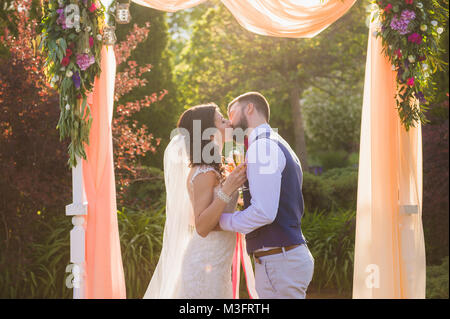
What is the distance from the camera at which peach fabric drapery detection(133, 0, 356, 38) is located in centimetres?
402

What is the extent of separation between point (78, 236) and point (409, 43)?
2753 millimetres

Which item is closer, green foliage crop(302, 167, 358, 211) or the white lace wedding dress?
the white lace wedding dress

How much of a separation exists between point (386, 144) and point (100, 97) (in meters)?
2.11

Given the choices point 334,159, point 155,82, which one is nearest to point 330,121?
point 334,159

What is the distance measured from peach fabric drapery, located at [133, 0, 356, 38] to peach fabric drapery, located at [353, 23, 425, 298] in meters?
0.44

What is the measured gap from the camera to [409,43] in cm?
363

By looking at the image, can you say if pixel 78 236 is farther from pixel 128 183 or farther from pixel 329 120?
pixel 329 120

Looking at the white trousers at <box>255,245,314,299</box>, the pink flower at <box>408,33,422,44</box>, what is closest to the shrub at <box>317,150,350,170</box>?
the pink flower at <box>408,33,422,44</box>

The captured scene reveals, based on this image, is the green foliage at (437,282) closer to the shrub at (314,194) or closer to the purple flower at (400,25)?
the shrub at (314,194)

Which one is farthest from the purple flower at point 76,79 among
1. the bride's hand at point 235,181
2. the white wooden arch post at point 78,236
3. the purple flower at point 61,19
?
the bride's hand at point 235,181

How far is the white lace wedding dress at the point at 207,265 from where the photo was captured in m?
3.46

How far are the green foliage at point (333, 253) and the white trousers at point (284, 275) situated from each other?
300 cm

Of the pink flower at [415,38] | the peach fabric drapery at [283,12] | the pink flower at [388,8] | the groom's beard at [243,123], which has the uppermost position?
the peach fabric drapery at [283,12]

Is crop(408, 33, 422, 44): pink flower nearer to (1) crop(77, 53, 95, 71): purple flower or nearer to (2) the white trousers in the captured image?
(2) the white trousers
